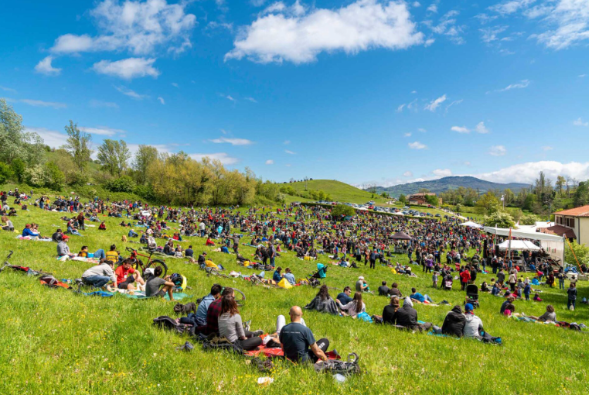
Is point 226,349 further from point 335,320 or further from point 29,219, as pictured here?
point 29,219

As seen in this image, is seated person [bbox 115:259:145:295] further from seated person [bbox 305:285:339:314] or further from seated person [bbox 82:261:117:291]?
seated person [bbox 305:285:339:314]

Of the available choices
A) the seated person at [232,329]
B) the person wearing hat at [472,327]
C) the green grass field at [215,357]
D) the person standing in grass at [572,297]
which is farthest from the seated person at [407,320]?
the person standing in grass at [572,297]

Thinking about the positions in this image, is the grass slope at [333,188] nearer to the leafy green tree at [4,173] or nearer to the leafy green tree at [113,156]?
the leafy green tree at [113,156]

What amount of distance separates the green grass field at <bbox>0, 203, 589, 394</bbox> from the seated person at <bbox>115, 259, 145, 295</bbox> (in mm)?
1433

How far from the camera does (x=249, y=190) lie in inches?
2852

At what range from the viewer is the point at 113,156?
73.4 m

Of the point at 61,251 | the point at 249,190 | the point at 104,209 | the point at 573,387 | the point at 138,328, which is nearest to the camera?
the point at 573,387

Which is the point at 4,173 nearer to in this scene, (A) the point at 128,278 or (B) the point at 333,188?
(A) the point at 128,278

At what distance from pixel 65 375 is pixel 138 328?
190 cm

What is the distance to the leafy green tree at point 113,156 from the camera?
7275 centimetres

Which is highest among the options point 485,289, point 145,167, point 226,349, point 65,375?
point 145,167

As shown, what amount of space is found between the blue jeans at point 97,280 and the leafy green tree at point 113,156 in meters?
74.9

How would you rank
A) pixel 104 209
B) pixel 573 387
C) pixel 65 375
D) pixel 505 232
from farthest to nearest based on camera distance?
pixel 104 209 → pixel 505 232 → pixel 573 387 → pixel 65 375

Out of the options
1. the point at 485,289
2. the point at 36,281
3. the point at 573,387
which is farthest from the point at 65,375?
the point at 485,289
